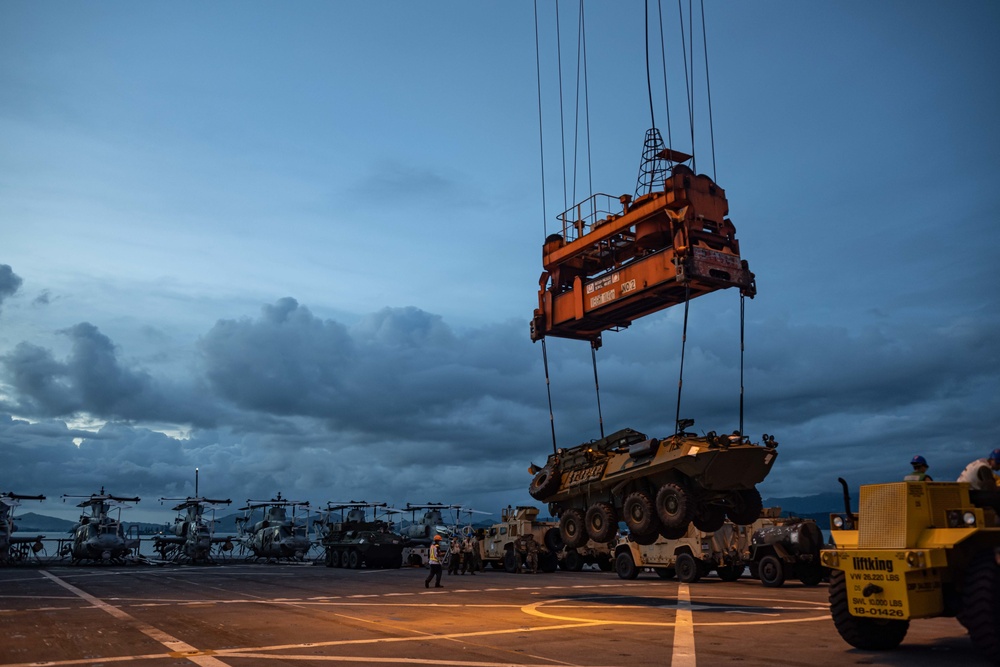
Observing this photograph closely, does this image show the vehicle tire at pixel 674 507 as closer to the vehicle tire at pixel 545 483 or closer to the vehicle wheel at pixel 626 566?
the vehicle tire at pixel 545 483

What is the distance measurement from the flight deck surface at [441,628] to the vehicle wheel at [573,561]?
46.5ft

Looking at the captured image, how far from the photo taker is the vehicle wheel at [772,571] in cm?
2522

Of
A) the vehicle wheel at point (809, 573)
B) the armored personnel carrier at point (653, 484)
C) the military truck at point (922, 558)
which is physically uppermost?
the armored personnel carrier at point (653, 484)

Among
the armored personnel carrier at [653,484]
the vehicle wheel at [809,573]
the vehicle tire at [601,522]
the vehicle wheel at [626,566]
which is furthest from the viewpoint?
the vehicle wheel at [626,566]

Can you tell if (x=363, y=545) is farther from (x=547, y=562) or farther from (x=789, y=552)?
(x=789, y=552)

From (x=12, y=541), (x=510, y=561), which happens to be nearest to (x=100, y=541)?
(x=12, y=541)

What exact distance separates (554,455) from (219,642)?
10.9 meters

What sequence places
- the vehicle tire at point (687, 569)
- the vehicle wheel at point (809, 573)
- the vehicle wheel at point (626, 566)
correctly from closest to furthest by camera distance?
the vehicle wheel at point (809, 573), the vehicle tire at point (687, 569), the vehicle wheel at point (626, 566)

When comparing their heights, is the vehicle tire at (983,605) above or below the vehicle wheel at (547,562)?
above

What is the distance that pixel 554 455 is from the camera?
22.0 m

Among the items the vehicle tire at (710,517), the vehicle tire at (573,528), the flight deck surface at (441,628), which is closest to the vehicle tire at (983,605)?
the flight deck surface at (441,628)

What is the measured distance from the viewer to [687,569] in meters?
28.1

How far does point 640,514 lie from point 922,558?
363 inches

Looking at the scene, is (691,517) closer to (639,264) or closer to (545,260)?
(639,264)
